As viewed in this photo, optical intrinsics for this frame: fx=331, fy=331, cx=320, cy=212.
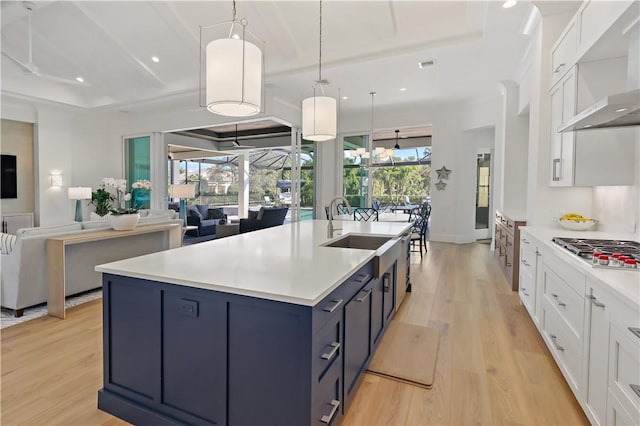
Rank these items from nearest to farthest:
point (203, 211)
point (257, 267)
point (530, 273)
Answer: point (257, 267), point (530, 273), point (203, 211)

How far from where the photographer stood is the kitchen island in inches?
53.9

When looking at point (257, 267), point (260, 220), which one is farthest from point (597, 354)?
point (260, 220)

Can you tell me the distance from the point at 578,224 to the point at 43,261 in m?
5.13

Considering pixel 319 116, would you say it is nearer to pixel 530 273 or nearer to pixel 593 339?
pixel 530 273

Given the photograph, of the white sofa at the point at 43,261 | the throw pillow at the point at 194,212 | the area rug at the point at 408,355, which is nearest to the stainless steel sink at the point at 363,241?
the area rug at the point at 408,355

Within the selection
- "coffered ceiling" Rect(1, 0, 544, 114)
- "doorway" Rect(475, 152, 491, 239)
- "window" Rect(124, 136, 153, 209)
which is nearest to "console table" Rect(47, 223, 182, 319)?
"coffered ceiling" Rect(1, 0, 544, 114)

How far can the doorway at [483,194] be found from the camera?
838 cm

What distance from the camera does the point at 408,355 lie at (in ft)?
8.23

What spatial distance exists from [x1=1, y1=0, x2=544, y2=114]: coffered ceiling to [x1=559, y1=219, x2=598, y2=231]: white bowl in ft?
7.85

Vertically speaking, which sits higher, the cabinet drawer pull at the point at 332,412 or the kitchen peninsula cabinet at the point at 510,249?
the kitchen peninsula cabinet at the point at 510,249

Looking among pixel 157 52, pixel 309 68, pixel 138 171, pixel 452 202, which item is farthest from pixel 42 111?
pixel 452 202

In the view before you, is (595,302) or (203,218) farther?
(203,218)

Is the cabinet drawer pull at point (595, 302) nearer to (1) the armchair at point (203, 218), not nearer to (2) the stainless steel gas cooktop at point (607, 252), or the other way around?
(2) the stainless steel gas cooktop at point (607, 252)

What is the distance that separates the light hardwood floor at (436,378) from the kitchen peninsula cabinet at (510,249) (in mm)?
672
